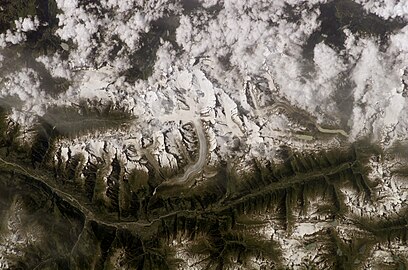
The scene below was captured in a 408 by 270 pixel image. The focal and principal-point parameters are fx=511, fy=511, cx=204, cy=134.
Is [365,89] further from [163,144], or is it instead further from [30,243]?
[30,243]

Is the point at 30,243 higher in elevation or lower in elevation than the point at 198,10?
lower

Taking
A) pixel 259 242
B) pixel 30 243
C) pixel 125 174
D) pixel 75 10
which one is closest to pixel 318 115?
pixel 259 242

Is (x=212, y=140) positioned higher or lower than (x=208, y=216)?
higher

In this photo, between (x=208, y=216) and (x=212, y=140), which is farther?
(x=212, y=140)

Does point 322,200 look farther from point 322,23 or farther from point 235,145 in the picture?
point 322,23

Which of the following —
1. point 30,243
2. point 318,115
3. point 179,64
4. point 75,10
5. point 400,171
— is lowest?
point 30,243

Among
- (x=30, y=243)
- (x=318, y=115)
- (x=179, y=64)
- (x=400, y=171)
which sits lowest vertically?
(x=30, y=243)

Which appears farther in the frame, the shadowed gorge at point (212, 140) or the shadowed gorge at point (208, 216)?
the shadowed gorge at point (212, 140)

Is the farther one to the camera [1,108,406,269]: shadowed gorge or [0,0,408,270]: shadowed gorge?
[0,0,408,270]: shadowed gorge

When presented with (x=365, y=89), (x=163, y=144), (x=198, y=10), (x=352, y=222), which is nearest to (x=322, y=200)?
(x=352, y=222)
